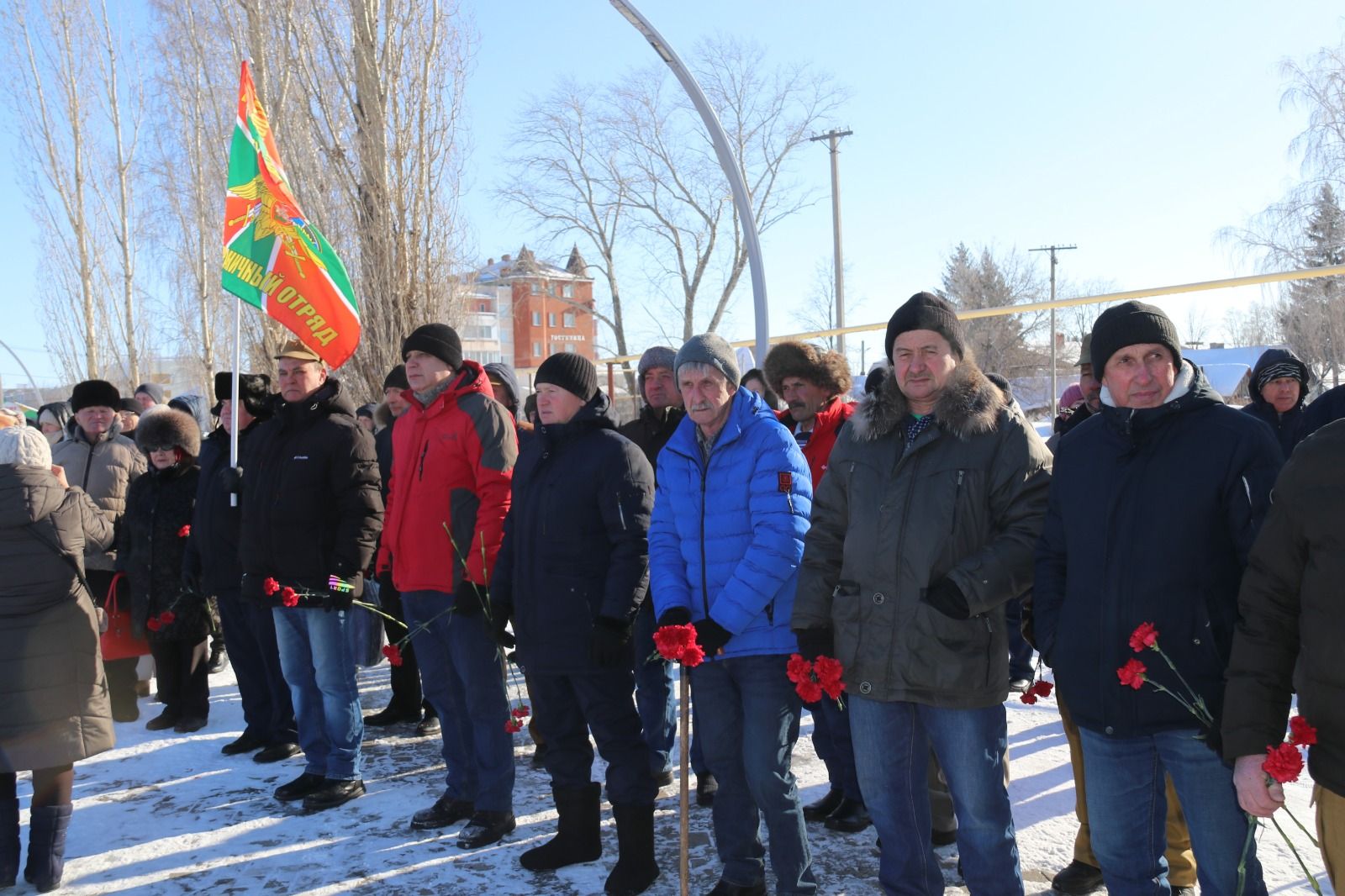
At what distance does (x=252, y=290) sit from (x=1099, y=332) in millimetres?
5057

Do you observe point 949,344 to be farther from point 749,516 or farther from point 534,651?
point 534,651

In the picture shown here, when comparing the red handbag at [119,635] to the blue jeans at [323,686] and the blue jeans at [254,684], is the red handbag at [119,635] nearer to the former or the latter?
the blue jeans at [254,684]

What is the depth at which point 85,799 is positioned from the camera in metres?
5.06

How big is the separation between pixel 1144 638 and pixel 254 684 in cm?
492

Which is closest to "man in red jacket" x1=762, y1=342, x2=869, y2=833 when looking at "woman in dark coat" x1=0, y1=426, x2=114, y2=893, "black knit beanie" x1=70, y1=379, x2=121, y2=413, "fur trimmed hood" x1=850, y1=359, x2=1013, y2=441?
"fur trimmed hood" x1=850, y1=359, x2=1013, y2=441

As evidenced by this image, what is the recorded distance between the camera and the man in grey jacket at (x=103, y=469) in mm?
6492

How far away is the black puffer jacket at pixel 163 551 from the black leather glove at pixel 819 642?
14.5 feet

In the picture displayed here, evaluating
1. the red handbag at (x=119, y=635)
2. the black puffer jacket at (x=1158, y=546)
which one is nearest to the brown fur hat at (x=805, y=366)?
the black puffer jacket at (x=1158, y=546)

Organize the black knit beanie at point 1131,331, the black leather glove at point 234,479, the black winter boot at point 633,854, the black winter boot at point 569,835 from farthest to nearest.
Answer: the black leather glove at point 234,479, the black winter boot at point 569,835, the black winter boot at point 633,854, the black knit beanie at point 1131,331

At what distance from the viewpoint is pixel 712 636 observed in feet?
11.2

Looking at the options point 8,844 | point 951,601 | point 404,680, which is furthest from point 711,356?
point 404,680

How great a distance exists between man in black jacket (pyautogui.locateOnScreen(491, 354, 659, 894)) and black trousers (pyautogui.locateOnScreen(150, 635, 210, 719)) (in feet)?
10.6

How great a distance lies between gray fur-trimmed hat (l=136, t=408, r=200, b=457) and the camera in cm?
611

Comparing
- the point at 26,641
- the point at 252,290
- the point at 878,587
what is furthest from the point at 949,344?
the point at 252,290
